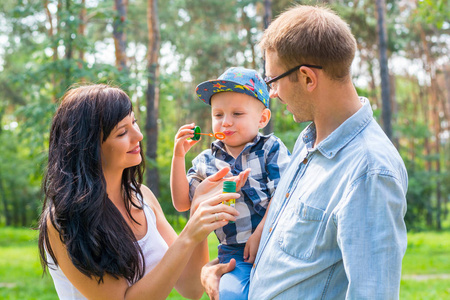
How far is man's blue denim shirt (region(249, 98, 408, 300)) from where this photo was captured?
1468 millimetres

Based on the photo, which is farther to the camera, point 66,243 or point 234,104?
point 234,104

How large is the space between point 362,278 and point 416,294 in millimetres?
6345

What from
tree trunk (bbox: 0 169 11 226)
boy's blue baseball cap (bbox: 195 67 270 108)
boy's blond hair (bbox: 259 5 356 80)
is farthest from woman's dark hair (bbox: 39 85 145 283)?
tree trunk (bbox: 0 169 11 226)

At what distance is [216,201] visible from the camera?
2.15 m

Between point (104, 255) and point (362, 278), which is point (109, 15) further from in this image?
point (362, 278)

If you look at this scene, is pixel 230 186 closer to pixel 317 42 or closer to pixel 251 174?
pixel 251 174

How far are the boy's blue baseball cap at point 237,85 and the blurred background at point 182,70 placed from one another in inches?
197

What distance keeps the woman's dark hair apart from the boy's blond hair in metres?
0.99

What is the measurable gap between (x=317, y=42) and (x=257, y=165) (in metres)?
1.03

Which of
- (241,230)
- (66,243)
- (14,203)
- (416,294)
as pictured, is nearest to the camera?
(66,243)

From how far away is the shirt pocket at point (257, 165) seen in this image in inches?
103

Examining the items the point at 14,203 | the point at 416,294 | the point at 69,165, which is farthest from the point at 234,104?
the point at 14,203

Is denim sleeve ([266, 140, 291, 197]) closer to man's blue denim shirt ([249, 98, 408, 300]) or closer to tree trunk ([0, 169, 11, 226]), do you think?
man's blue denim shirt ([249, 98, 408, 300])

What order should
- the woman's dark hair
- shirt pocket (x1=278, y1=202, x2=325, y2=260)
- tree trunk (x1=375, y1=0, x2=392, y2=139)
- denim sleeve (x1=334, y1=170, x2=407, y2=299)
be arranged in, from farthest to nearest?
tree trunk (x1=375, y1=0, x2=392, y2=139)
the woman's dark hair
shirt pocket (x1=278, y1=202, x2=325, y2=260)
denim sleeve (x1=334, y1=170, x2=407, y2=299)
